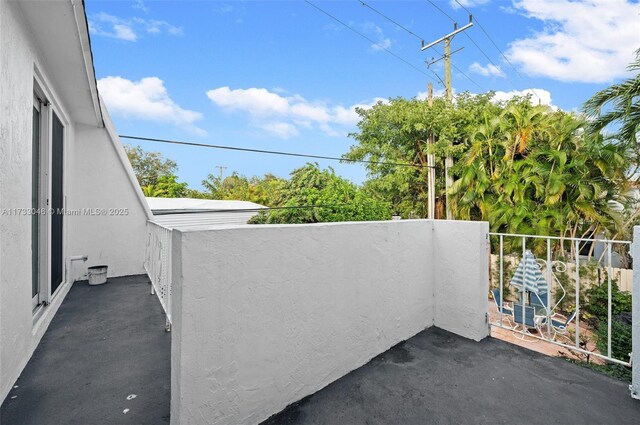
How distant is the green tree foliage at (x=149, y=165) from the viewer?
927 inches

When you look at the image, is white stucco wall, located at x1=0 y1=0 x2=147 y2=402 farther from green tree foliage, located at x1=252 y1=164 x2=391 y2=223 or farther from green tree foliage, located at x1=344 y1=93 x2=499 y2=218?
green tree foliage, located at x1=344 y1=93 x2=499 y2=218

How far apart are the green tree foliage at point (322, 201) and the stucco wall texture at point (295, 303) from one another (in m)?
5.68

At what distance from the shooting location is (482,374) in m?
2.56

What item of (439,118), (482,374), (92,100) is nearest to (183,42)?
(92,100)

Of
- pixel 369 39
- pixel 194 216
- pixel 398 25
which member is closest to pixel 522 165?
pixel 398 25

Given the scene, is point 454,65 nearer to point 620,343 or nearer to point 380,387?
point 620,343

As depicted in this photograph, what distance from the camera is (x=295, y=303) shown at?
214 cm

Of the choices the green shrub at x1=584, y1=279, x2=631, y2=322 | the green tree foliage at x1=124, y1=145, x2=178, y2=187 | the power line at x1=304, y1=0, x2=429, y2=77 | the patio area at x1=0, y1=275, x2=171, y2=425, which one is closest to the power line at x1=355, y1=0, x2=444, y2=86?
the power line at x1=304, y1=0, x2=429, y2=77

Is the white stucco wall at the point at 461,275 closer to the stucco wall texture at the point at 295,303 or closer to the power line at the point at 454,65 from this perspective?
the stucco wall texture at the point at 295,303

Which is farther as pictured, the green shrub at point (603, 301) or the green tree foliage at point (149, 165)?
the green tree foliage at point (149, 165)

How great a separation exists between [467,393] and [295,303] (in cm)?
152

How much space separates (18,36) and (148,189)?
64.5 feet

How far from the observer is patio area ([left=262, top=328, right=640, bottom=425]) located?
6.62 ft

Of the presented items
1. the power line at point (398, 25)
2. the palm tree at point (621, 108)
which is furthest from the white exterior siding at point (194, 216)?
the palm tree at point (621, 108)
